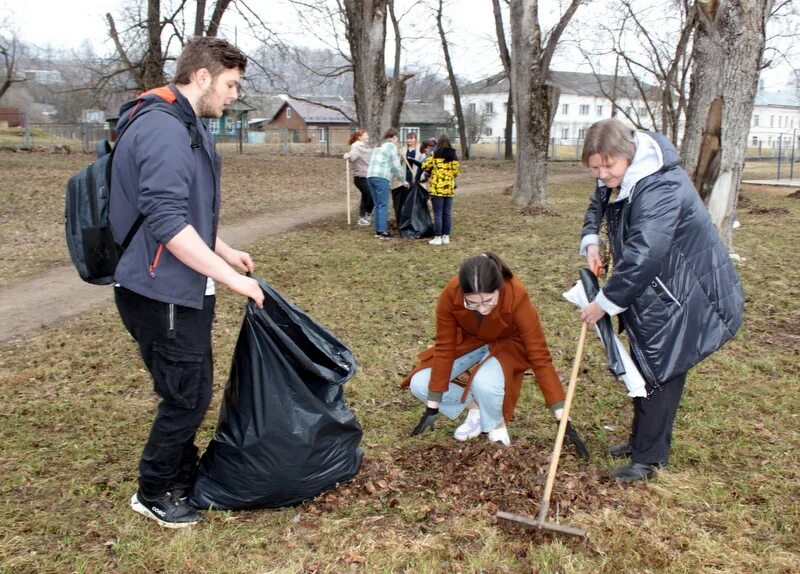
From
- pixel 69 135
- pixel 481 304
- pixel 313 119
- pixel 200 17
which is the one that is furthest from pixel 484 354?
pixel 313 119

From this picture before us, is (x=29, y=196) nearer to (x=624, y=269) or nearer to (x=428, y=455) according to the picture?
(x=428, y=455)

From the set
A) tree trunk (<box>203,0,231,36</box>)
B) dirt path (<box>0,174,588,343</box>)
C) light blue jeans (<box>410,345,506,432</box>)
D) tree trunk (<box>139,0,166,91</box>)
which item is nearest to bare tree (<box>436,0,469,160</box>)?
tree trunk (<box>203,0,231,36</box>)

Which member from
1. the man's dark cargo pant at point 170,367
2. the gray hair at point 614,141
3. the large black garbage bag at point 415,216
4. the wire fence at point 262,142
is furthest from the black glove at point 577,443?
the wire fence at point 262,142

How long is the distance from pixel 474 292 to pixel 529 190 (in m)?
10.1

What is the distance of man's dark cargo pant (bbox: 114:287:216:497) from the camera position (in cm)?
240

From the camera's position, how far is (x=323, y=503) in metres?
2.95

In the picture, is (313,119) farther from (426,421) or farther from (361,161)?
(426,421)

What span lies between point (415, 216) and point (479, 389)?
6.43m

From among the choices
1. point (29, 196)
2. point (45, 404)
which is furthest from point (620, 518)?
point (29, 196)

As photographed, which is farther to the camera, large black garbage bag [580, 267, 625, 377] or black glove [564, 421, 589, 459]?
black glove [564, 421, 589, 459]

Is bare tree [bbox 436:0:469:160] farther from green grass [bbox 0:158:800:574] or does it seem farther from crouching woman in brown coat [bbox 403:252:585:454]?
crouching woman in brown coat [bbox 403:252:585:454]

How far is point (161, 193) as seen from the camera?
2.22 meters

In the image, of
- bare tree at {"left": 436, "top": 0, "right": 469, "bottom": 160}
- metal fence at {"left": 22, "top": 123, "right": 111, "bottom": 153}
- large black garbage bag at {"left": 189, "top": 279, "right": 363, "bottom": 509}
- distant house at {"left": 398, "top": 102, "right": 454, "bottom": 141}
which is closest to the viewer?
large black garbage bag at {"left": 189, "top": 279, "right": 363, "bottom": 509}

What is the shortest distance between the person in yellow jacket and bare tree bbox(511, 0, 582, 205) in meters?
3.38
